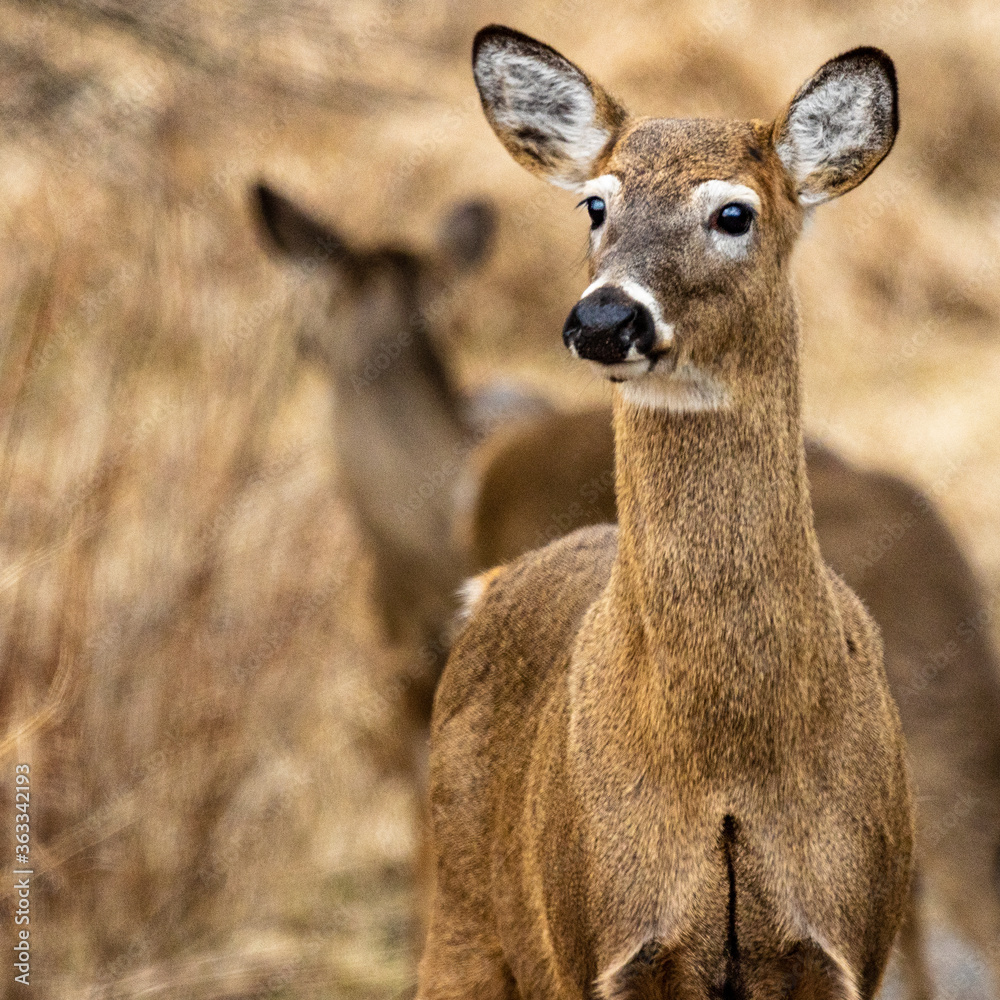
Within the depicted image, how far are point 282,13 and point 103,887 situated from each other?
433 cm

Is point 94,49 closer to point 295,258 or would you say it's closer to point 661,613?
point 295,258

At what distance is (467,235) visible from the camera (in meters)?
8.52

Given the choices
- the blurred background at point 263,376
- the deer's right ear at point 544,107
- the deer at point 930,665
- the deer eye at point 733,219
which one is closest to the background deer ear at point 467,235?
the blurred background at point 263,376

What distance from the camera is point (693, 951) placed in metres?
2.85

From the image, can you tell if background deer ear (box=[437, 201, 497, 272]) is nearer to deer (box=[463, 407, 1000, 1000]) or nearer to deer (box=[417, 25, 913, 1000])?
deer (box=[463, 407, 1000, 1000])

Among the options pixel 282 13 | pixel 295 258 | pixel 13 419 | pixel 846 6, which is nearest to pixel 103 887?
pixel 13 419

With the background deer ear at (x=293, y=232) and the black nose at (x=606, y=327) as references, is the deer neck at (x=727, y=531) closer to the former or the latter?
the black nose at (x=606, y=327)

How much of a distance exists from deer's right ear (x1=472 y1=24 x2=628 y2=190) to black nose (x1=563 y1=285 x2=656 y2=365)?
29.0 inches

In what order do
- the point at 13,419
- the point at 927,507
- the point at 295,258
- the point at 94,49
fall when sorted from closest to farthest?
the point at 13,419, the point at 927,507, the point at 94,49, the point at 295,258

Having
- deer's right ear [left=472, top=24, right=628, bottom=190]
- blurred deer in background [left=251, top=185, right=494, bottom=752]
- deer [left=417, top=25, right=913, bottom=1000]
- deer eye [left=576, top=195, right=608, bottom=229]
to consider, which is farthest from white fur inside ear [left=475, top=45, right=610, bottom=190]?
blurred deer in background [left=251, top=185, right=494, bottom=752]

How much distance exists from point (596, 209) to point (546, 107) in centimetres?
41

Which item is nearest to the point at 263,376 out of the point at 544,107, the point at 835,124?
the point at 544,107

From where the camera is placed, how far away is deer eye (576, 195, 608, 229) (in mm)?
3102

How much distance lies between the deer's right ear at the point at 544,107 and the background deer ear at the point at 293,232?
433 cm
